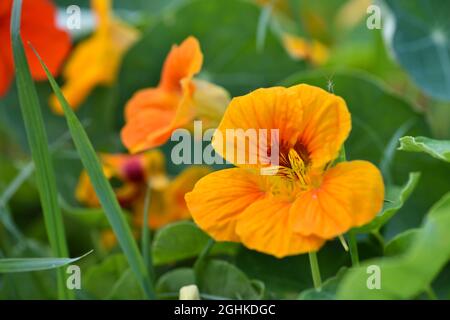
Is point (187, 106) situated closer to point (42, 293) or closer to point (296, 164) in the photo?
point (296, 164)

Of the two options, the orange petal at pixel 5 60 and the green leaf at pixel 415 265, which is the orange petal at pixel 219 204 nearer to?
the green leaf at pixel 415 265

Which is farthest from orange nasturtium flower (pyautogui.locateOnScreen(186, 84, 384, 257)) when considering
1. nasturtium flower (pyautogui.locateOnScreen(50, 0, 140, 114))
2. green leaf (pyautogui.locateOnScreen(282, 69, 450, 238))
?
nasturtium flower (pyautogui.locateOnScreen(50, 0, 140, 114))

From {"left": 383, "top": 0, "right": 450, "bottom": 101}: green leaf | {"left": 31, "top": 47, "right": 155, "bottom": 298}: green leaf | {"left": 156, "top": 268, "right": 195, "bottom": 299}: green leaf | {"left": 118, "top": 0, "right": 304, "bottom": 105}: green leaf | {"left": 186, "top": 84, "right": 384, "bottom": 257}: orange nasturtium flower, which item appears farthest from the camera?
{"left": 118, "top": 0, "right": 304, "bottom": 105}: green leaf

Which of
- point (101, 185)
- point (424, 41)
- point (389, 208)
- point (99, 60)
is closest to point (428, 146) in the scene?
point (389, 208)

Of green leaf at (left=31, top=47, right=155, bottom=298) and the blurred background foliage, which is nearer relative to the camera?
green leaf at (left=31, top=47, right=155, bottom=298)

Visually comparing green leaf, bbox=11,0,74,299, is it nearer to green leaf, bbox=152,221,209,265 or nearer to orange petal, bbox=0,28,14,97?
green leaf, bbox=152,221,209,265

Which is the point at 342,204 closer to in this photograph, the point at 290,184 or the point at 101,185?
the point at 290,184
